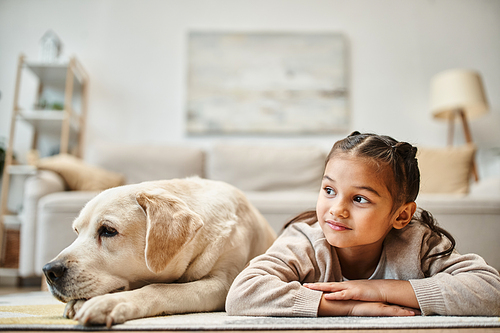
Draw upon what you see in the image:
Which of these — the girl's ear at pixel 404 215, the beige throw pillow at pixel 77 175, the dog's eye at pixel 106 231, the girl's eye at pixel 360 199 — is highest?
the beige throw pillow at pixel 77 175

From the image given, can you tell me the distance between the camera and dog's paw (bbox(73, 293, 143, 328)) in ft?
2.39

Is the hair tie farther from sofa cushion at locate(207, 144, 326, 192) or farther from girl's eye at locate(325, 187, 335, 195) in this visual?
sofa cushion at locate(207, 144, 326, 192)

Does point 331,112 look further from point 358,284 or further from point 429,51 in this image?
point 358,284

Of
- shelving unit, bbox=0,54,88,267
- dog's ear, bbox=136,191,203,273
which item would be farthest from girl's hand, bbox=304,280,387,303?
shelving unit, bbox=0,54,88,267

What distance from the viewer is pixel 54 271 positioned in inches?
33.1

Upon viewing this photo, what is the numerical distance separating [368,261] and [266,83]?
9.84 feet

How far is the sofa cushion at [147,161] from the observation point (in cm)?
292

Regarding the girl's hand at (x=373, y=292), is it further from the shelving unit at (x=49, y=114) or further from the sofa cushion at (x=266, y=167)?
the shelving unit at (x=49, y=114)

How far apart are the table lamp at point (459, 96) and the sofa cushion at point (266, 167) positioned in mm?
1420

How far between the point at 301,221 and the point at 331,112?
110 inches

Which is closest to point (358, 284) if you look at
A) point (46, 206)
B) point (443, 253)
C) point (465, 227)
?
point (443, 253)

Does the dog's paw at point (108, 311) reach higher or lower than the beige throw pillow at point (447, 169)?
lower

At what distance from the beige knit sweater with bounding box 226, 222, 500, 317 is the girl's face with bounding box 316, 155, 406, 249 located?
0.09m

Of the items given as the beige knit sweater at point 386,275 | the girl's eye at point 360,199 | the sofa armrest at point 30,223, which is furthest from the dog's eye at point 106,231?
the sofa armrest at point 30,223
